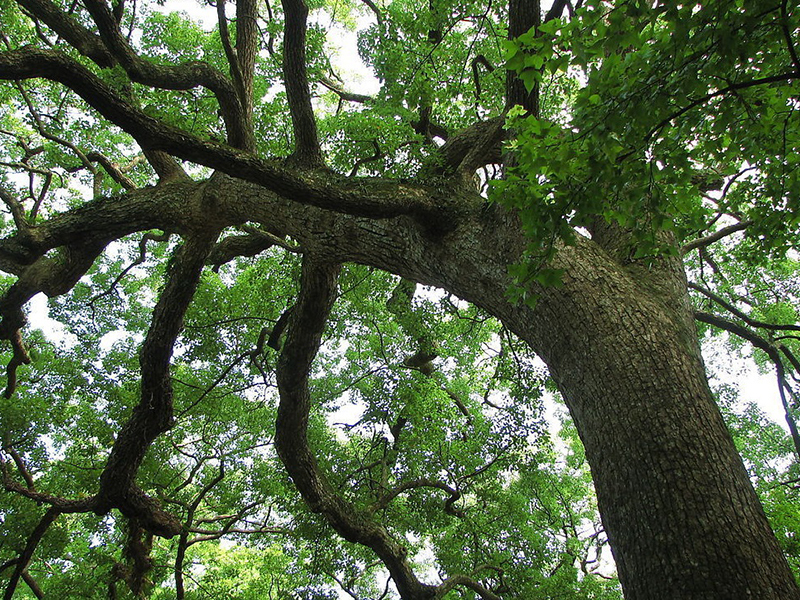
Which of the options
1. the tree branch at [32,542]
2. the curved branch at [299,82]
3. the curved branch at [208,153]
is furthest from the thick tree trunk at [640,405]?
the tree branch at [32,542]

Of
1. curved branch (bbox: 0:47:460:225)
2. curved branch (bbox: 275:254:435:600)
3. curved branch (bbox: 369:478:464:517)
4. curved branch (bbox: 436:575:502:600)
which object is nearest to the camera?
curved branch (bbox: 0:47:460:225)

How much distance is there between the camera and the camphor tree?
2.11 m

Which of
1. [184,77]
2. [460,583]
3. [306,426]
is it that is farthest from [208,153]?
[460,583]

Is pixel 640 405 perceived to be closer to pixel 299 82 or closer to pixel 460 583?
pixel 299 82

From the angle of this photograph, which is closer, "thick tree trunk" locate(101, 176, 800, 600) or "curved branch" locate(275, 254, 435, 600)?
"thick tree trunk" locate(101, 176, 800, 600)

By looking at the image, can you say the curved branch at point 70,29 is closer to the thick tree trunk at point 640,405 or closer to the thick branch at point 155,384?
the thick branch at point 155,384

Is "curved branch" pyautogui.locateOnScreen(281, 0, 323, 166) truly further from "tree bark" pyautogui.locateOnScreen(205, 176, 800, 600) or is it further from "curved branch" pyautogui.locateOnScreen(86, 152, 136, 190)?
"curved branch" pyautogui.locateOnScreen(86, 152, 136, 190)

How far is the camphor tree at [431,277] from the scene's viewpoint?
211cm

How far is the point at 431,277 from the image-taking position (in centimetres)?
394

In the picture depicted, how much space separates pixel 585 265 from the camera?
124 inches

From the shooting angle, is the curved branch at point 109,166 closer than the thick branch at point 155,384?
No

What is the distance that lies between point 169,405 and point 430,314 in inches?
144

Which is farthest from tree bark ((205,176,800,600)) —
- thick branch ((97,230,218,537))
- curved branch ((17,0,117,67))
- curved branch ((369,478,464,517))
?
curved branch ((17,0,117,67))

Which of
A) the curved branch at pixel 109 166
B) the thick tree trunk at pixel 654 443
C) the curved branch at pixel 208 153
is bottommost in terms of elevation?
the thick tree trunk at pixel 654 443
